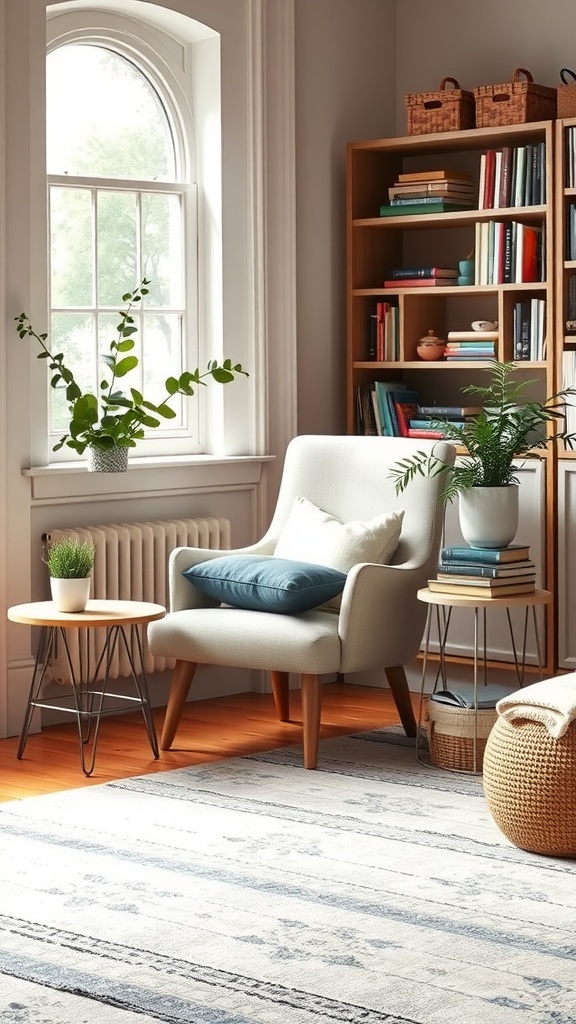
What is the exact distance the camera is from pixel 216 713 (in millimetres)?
5391

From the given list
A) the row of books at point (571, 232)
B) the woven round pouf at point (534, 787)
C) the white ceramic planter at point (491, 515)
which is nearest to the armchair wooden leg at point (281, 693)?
the white ceramic planter at point (491, 515)

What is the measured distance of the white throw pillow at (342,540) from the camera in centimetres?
470

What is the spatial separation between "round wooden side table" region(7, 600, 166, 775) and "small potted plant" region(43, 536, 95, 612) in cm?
3

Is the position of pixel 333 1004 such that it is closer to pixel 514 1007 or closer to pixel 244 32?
pixel 514 1007

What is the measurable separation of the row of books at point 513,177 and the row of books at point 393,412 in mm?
794

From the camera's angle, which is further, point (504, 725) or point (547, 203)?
point (547, 203)

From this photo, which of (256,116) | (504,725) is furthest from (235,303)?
(504,725)

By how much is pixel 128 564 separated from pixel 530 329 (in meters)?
1.68

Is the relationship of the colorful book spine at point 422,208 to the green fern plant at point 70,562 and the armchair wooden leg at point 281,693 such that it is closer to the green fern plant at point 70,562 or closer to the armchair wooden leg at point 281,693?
the armchair wooden leg at point 281,693

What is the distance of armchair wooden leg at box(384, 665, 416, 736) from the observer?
4.89 meters

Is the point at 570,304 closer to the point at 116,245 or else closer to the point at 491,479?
the point at 491,479

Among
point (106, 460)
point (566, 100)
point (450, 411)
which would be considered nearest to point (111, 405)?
point (106, 460)

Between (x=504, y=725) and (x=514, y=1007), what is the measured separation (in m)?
1.07

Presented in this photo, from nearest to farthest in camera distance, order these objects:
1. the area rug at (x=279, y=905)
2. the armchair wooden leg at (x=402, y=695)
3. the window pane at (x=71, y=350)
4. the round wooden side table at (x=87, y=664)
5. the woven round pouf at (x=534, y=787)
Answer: the area rug at (x=279, y=905) → the woven round pouf at (x=534, y=787) → the round wooden side table at (x=87, y=664) → the armchair wooden leg at (x=402, y=695) → the window pane at (x=71, y=350)
